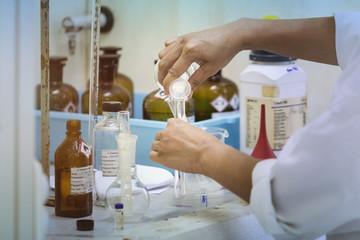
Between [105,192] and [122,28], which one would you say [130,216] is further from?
[122,28]

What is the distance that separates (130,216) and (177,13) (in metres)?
1.29

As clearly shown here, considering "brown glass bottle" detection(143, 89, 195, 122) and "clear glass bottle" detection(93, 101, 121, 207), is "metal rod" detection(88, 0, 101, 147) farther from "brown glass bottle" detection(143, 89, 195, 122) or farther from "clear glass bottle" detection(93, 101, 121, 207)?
"brown glass bottle" detection(143, 89, 195, 122)

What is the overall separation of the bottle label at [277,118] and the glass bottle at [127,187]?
1.91ft

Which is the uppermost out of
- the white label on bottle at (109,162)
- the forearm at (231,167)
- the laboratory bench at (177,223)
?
the forearm at (231,167)

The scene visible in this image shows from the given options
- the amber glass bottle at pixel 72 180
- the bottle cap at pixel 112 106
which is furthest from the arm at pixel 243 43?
the amber glass bottle at pixel 72 180

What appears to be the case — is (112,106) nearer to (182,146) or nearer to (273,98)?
(182,146)

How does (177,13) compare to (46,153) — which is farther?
(177,13)

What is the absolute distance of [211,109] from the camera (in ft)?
6.06

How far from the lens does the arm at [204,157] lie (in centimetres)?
96

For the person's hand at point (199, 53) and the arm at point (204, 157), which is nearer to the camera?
the arm at point (204, 157)

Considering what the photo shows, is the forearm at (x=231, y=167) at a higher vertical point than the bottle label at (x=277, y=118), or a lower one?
higher

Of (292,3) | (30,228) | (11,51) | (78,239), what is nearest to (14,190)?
(30,228)

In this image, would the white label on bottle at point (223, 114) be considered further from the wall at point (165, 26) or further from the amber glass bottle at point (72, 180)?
the amber glass bottle at point (72, 180)

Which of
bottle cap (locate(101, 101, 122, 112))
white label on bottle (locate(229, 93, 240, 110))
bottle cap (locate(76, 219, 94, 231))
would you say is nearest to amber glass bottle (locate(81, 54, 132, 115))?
white label on bottle (locate(229, 93, 240, 110))
